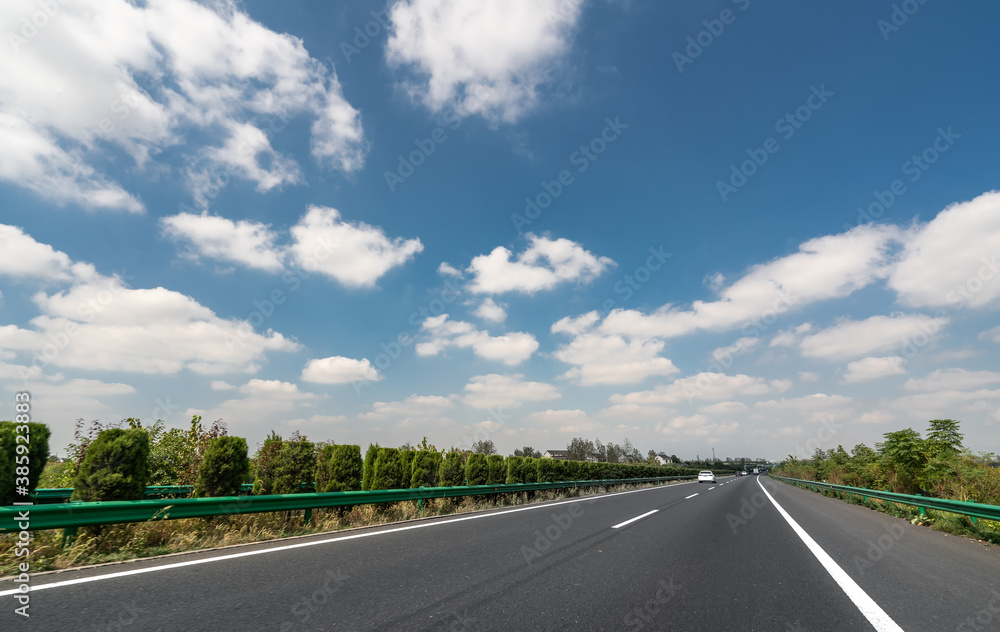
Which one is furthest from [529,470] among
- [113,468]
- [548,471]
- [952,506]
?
[113,468]

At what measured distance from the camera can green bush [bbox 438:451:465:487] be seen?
16609mm

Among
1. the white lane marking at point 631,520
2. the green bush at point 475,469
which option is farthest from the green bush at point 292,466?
the green bush at point 475,469

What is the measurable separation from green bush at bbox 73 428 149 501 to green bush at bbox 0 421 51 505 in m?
0.52

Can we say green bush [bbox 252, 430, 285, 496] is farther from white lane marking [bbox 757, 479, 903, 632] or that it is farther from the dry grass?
white lane marking [bbox 757, 479, 903, 632]

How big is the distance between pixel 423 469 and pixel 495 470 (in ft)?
19.5

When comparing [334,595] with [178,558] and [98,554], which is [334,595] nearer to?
[178,558]

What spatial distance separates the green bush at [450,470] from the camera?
16609 mm

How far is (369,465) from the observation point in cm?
1291

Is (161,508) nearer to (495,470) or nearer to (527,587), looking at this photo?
(527,587)

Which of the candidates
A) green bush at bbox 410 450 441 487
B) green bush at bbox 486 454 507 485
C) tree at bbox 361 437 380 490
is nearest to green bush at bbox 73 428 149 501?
tree at bbox 361 437 380 490

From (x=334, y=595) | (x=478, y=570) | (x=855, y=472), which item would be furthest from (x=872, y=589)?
(x=855, y=472)

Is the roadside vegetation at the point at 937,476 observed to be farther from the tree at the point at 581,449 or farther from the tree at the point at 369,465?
the tree at the point at 581,449

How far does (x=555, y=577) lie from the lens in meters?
5.40

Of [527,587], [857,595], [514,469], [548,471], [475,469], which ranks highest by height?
[475,469]
